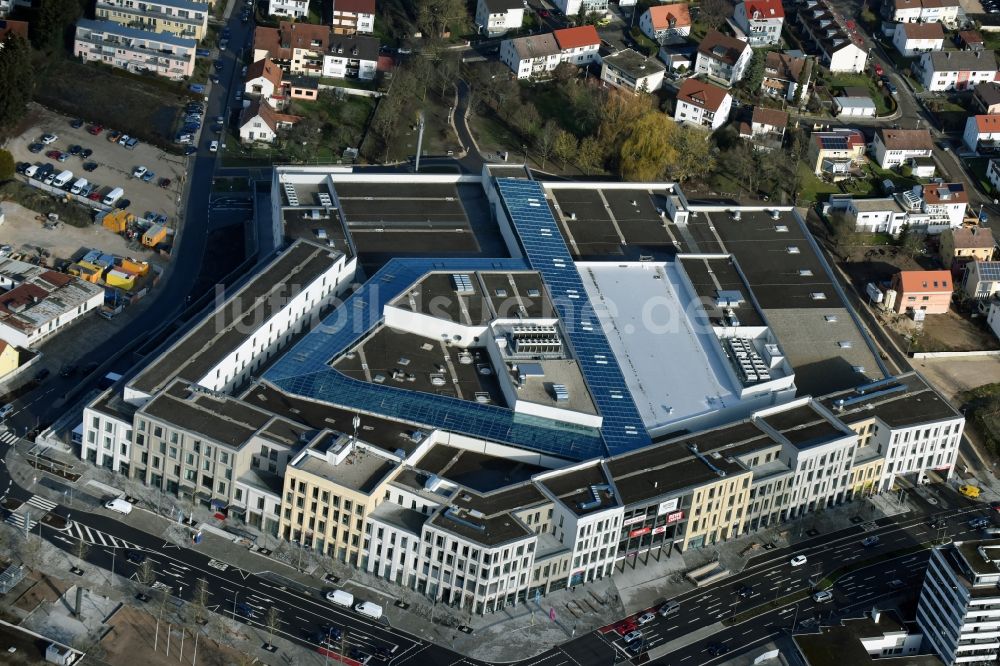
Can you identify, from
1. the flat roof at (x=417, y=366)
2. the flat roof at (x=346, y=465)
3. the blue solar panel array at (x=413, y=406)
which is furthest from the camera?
the flat roof at (x=417, y=366)

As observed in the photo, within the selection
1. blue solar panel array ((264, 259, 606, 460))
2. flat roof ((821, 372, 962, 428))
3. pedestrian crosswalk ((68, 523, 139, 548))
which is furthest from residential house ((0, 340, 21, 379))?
flat roof ((821, 372, 962, 428))

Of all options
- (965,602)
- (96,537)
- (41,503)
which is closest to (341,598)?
(96,537)

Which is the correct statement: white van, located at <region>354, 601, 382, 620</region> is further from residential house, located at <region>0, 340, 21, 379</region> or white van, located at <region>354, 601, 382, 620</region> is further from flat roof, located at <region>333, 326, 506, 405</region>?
residential house, located at <region>0, 340, 21, 379</region>

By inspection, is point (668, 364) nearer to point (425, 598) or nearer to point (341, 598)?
point (425, 598)

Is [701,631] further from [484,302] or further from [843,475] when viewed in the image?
[484,302]

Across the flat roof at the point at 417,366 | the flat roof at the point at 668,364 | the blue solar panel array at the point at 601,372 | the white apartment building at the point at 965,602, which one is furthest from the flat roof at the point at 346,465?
the white apartment building at the point at 965,602

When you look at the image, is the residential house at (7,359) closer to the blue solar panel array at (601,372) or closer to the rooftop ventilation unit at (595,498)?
the blue solar panel array at (601,372)
